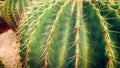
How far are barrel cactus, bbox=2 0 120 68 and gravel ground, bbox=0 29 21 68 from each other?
1291 millimetres

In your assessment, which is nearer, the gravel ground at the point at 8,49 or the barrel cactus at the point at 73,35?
the barrel cactus at the point at 73,35

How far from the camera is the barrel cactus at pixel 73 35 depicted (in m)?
2.00

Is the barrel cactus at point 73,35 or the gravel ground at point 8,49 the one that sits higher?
the barrel cactus at point 73,35

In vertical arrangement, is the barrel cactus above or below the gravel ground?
above

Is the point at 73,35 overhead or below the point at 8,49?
overhead

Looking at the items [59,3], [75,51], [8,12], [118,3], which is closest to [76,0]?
[59,3]

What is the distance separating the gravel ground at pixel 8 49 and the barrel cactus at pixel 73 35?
1.29m

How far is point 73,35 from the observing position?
6.87 ft

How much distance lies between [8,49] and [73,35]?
261 centimetres

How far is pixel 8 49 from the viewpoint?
4.48m

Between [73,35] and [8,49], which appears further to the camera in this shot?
[8,49]

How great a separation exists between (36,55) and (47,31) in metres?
0.23

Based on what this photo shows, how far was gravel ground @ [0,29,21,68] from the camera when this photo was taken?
3883 millimetres

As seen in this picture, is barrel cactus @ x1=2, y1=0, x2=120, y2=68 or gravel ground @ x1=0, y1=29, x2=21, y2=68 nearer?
barrel cactus @ x1=2, y1=0, x2=120, y2=68
